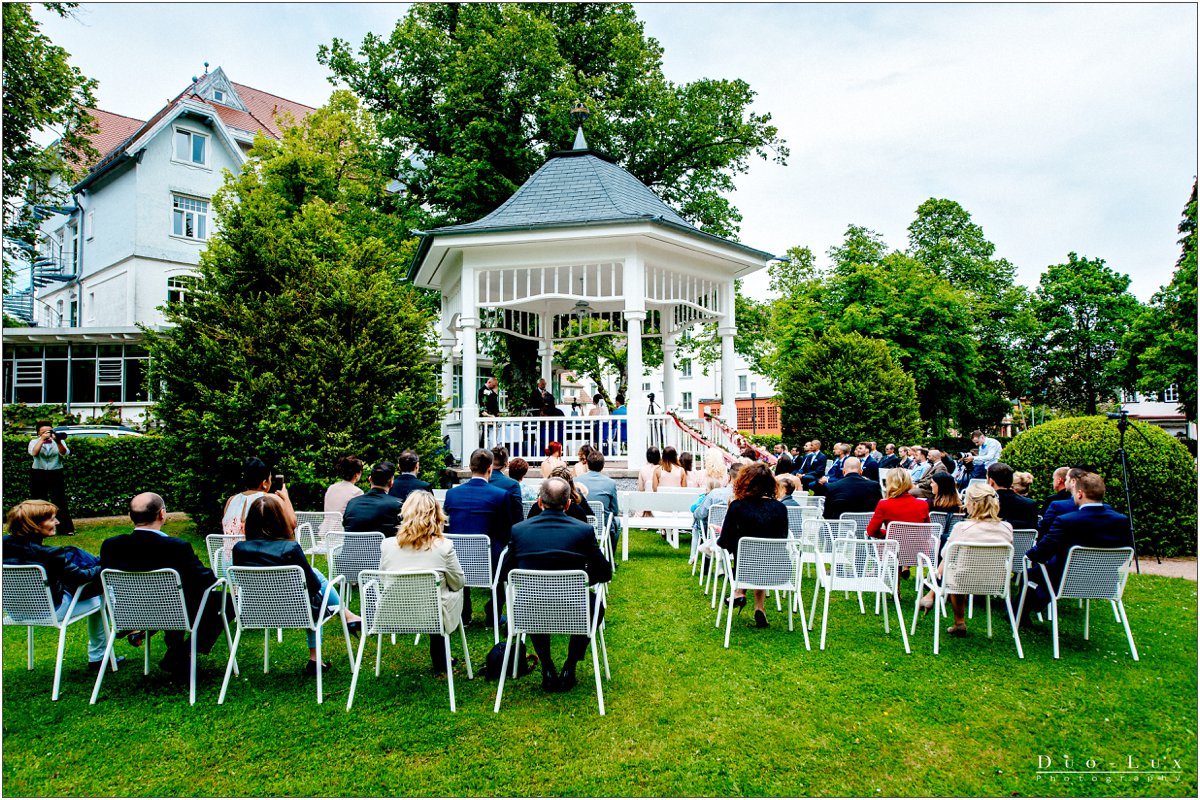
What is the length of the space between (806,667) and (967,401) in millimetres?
26253

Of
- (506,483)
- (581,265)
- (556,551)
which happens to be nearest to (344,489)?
(506,483)

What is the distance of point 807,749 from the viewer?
12.6 ft

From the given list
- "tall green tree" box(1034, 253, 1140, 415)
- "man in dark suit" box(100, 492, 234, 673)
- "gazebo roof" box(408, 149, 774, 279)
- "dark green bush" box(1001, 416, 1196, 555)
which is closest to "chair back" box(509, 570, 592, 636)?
"man in dark suit" box(100, 492, 234, 673)

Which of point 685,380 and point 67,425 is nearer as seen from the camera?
point 67,425

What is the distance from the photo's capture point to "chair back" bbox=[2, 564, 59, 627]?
459cm

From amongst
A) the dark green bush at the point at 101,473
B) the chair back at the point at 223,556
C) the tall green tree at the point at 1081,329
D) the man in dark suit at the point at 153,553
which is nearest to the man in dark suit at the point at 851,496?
the chair back at the point at 223,556

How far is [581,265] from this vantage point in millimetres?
12633

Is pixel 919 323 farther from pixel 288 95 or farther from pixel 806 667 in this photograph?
pixel 288 95

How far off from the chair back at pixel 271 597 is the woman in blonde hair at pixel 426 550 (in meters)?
0.55

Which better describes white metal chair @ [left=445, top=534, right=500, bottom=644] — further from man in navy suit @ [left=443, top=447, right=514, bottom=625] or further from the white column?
the white column

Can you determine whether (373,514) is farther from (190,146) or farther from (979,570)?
(190,146)

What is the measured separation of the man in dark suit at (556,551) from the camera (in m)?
4.52

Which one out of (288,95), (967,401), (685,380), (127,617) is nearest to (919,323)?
(967,401)

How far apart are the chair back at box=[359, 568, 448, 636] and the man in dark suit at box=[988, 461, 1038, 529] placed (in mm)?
5048
